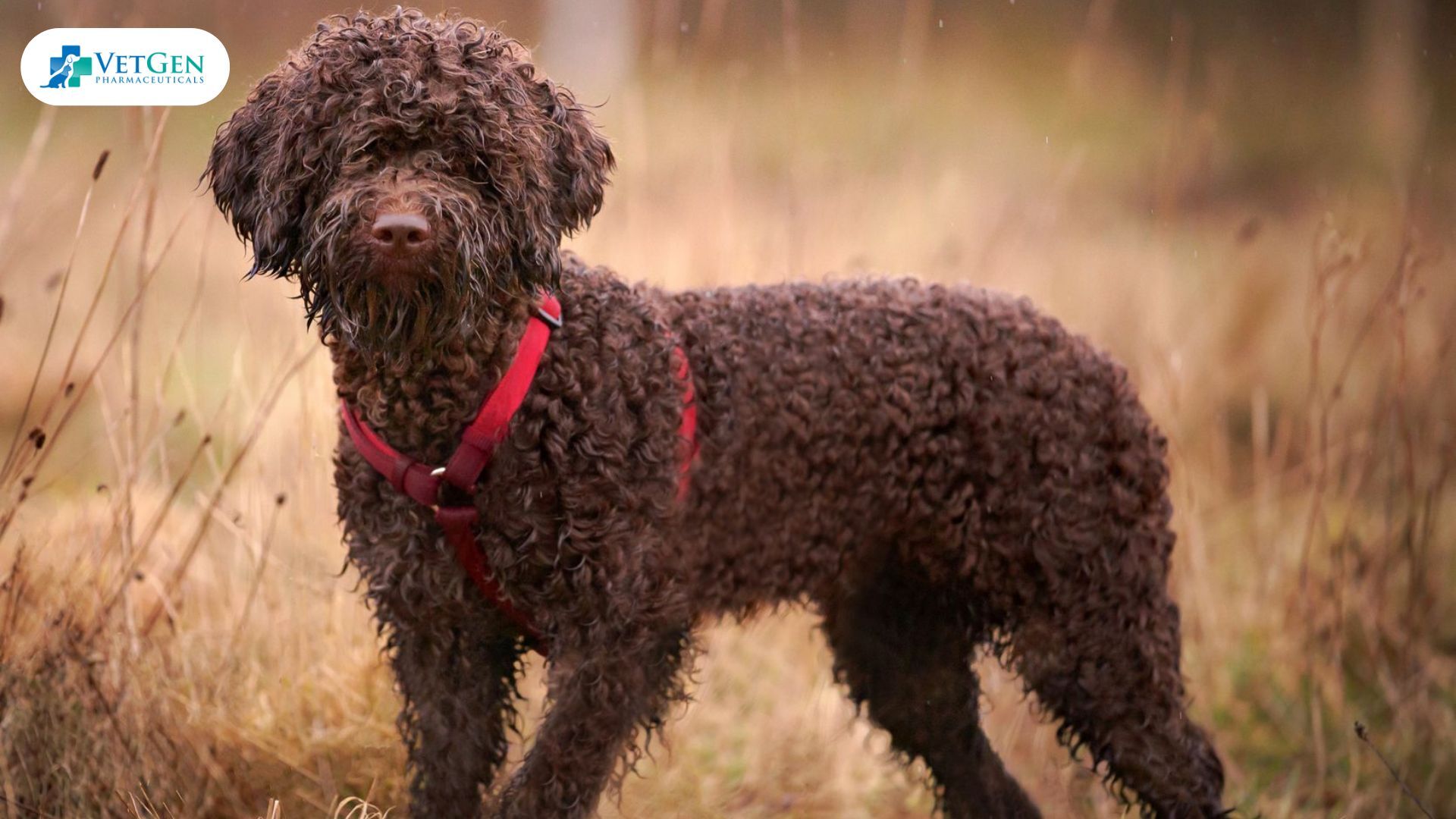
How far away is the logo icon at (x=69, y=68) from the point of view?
116 inches

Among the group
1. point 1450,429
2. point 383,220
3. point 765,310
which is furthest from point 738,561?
point 1450,429

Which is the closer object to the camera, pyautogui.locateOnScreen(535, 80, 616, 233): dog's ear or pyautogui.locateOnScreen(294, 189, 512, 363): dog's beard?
pyautogui.locateOnScreen(294, 189, 512, 363): dog's beard

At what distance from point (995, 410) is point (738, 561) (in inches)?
27.9

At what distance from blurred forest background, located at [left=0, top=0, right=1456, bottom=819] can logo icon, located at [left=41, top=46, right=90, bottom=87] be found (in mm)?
210

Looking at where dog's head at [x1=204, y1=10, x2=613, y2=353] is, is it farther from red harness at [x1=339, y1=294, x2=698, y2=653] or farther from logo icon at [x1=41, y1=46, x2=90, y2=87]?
logo icon at [x1=41, y1=46, x2=90, y2=87]

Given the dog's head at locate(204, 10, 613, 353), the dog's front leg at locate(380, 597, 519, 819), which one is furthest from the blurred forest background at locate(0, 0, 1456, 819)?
the dog's head at locate(204, 10, 613, 353)

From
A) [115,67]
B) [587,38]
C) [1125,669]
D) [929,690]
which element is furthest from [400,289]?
[587,38]

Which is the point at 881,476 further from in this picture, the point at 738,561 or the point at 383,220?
the point at 383,220

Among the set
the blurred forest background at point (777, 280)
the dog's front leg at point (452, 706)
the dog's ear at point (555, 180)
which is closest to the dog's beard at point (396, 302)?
the dog's ear at point (555, 180)

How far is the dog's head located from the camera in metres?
2.24

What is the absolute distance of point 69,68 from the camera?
9.71ft

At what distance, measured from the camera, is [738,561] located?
2.95m

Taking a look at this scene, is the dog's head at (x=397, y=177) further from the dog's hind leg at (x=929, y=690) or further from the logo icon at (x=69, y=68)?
the dog's hind leg at (x=929, y=690)

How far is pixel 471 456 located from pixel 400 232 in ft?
1.69
